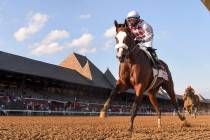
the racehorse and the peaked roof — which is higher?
the peaked roof

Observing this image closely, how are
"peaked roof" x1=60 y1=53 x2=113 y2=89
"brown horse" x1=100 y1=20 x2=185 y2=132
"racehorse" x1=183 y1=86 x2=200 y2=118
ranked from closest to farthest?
1. "brown horse" x1=100 y1=20 x2=185 y2=132
2. "racehorse" x1=183 y1=86 x2=200 y2=118
3. "peaked roof" x1=60 y1=53 x2=113 y2=89

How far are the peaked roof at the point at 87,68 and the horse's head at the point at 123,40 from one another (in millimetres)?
43480

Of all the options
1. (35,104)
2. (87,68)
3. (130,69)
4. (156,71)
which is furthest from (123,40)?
(87,68)

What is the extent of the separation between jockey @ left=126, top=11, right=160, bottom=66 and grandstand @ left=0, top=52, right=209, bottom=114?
15456 millimetres

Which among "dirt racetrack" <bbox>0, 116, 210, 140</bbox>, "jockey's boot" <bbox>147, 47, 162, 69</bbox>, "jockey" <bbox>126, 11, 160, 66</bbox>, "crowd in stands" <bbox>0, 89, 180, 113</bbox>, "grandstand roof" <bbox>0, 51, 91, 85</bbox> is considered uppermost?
"grandstand roof" <bbox>0, 51, 91, 85</bbox>

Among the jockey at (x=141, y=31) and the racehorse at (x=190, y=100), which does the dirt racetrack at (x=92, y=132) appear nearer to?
the jockey at (x=141, y=31)

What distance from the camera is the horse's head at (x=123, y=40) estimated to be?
896 centimetres

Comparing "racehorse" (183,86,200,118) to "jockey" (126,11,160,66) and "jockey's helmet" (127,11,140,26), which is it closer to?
"jockey" (126,11,160,66)

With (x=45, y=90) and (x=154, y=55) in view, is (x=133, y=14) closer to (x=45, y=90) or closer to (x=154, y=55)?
(x=154, y=55)

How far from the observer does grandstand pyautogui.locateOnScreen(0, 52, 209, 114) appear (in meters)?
27.3

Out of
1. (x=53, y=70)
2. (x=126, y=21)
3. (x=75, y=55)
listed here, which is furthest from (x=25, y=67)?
(x=126, y=21)

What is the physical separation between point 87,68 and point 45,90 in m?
20.1

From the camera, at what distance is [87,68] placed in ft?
194

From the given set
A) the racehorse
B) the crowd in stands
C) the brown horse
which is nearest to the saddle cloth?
the brown horse
